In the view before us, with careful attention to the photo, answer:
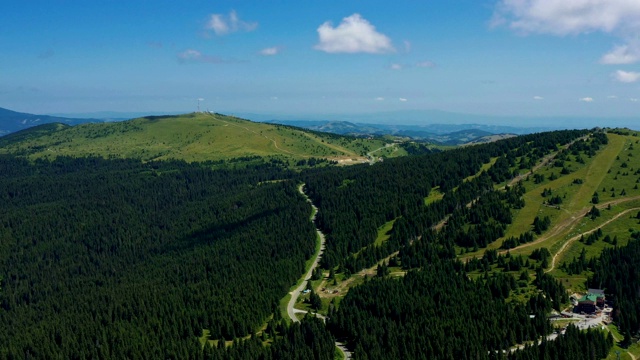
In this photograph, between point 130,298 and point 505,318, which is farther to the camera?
point 130,298

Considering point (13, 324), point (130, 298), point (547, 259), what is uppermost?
point (547, 259)

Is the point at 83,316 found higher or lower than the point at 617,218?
lower

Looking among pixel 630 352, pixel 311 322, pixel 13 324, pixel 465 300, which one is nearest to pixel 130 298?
pixel 13 324

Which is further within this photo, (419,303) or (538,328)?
(419,303)

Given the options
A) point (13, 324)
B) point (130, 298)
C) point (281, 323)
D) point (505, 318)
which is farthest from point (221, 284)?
point (505, 318)

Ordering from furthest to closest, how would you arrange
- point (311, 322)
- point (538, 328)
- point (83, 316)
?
point (83, 316) < point (311, 322) < point (538, 328)

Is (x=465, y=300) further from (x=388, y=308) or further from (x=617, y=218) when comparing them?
(x=617, y=218)

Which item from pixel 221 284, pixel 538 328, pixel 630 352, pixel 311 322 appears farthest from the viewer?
pixel 221 284

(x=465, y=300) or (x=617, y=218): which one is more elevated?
(x=617, y=218)

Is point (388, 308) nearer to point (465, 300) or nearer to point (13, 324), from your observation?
point (465, 300)
